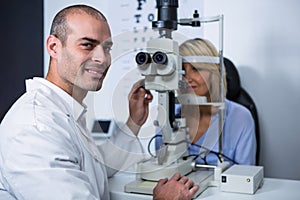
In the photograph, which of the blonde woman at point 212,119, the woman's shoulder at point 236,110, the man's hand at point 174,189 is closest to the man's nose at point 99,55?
the man's hand at point 174,189

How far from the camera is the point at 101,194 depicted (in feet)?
3.69

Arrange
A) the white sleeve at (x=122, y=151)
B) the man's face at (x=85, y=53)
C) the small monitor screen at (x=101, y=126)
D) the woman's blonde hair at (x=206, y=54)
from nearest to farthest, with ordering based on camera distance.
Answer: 1. the man's face at (x=85, y=53)
2. the white sleeve at (x=122, y=151)
3. the woman's blonde hair at (x=206, y=54)
4. the small monitor screen at (x=101, y=126)

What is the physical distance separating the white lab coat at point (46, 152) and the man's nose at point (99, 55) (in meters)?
0.15

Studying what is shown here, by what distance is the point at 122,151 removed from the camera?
4.54 feet

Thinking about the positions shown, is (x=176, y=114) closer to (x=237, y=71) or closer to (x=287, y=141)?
(x=237, y=71)

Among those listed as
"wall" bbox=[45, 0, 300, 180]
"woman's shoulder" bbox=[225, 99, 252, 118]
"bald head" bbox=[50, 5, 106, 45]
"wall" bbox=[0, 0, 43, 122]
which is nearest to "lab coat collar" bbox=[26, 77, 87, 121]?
"bald head" bbox=[50, 5, 106, 45]

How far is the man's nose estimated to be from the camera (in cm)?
114

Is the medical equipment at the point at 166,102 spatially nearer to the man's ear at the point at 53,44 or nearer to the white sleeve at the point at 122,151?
the white sleeve at the point at 122,151

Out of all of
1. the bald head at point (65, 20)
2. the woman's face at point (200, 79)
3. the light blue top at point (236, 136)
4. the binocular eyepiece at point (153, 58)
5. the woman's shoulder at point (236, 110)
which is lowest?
the light blue top at point (236, 136)

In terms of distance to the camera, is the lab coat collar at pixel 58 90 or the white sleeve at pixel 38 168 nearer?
the white sleeve at pixel 38 168

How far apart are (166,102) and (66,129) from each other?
1.03 feet

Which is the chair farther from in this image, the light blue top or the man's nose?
the man's nose

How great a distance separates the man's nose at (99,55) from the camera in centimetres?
114

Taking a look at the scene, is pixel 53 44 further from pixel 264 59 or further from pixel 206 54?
pixel 264 59
